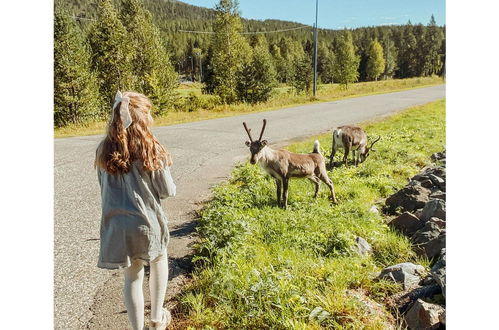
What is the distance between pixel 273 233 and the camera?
404cm

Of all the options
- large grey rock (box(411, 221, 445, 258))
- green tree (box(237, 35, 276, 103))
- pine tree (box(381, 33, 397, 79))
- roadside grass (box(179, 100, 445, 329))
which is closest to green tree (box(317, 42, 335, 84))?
green tree (box(237, 35, 276, 103))

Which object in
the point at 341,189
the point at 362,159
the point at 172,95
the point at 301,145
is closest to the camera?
the point at 341,189

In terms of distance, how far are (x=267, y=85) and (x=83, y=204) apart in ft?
40.2

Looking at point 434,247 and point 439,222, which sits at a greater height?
point 439,222

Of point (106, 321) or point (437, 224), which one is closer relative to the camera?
point (106, 321)

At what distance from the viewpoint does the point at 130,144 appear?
2197mm

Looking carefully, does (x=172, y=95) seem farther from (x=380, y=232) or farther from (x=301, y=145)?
(x=380, y=232)

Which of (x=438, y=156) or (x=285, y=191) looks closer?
(x=285, y=191)

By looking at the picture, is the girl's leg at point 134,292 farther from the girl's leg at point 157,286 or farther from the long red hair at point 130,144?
the long red hair at point 130,144

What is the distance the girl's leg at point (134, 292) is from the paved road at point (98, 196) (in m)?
0.30

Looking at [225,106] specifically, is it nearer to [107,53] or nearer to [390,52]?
[390,52]

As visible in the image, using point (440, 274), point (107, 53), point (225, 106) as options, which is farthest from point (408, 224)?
point (225, 106)

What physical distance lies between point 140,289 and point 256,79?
14422 mm

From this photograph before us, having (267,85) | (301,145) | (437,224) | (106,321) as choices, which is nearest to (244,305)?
(106,321)
